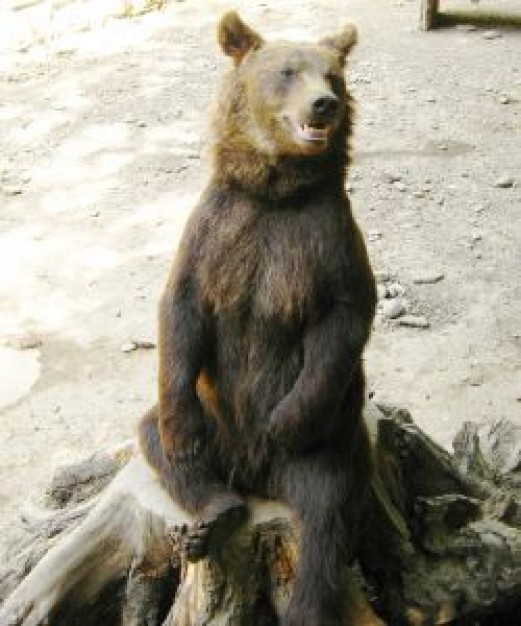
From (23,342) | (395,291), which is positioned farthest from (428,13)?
(23,342)

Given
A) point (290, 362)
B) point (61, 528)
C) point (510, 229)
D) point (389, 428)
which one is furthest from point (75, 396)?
point (510, 229)

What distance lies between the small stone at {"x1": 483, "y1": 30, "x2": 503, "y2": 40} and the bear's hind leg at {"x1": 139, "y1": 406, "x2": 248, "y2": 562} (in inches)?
318

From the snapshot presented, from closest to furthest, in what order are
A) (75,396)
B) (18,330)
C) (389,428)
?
(389,428) < (75,396) < (18,330)

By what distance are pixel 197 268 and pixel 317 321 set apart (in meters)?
0.41

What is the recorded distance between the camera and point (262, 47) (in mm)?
3305

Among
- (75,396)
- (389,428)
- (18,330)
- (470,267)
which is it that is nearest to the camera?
(389,428)

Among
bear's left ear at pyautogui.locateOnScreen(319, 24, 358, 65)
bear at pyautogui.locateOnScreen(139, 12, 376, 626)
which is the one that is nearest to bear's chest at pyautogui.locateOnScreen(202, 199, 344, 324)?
bear at pyautogui.locateOnScreen(139, 12, 376, 626)

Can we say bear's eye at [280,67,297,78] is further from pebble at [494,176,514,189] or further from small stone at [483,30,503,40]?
small stone at [483,30,503,40]

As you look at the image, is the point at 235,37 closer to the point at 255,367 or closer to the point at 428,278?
the point at 255,367

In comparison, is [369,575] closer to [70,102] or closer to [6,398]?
[6,398]

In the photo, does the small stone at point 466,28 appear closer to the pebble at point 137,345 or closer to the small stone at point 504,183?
the small stone at point 504,183

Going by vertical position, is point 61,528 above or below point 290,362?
below

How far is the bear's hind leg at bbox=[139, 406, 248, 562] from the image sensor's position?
3.14 meters

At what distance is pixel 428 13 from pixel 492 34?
0.69 meters
